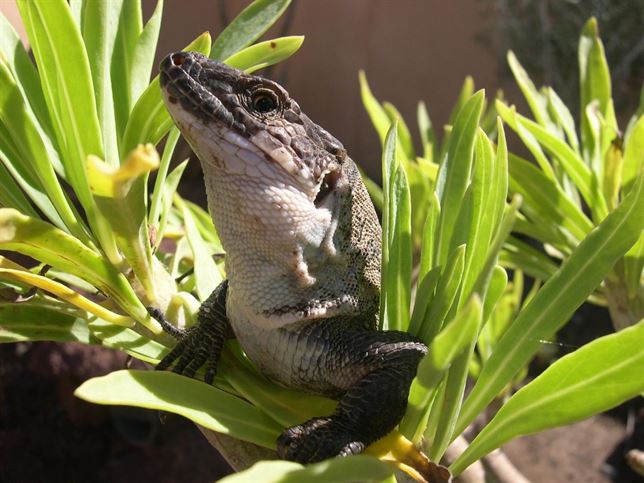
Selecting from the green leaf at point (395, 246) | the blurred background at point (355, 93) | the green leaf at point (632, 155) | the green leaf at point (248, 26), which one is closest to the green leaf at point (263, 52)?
the green leaf at point (248, 26)

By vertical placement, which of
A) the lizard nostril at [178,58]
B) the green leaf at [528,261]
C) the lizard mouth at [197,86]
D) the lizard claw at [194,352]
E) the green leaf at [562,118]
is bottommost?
the green leaf at [528,261]

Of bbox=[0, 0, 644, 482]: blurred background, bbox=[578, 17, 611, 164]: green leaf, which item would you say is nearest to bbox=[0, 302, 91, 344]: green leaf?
bbox=[0, 0, 644, 482]: blurred background

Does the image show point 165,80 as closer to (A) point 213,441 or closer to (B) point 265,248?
(B) point 265,248

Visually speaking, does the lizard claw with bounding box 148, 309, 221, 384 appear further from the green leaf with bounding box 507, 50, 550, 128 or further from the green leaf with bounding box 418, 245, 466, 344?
the green leaf with bounding box 507, 50, 550, 128

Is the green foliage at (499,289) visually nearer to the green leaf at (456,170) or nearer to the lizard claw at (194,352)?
the green leaf at (456,170)

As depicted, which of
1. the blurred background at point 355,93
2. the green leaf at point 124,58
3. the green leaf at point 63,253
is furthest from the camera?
the blurred background at point 355,93

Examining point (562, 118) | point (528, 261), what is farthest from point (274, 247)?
point (562, 118)

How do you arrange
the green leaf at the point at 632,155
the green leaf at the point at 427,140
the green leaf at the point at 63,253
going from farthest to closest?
the green leaf at the point at 427,140, the green leaf at the point at 632,155, the green leaf at the point at 63,253
